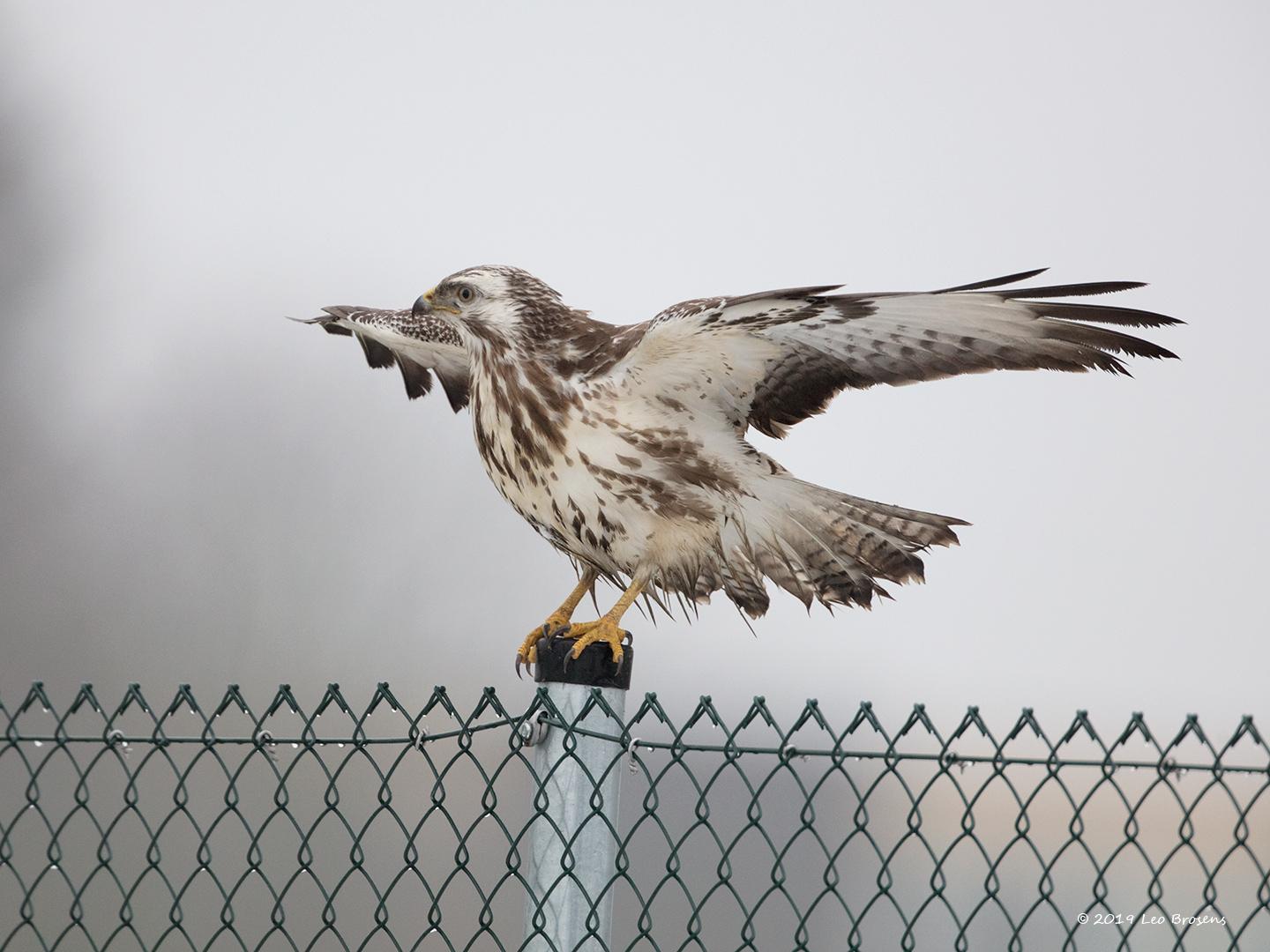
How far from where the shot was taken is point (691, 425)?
84.1 inches

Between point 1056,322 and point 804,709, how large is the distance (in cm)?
77

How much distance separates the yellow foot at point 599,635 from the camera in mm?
1528

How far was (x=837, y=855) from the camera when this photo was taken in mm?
1447

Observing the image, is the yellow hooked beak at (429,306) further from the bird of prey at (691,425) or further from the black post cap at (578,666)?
the black post cap at (578,666)

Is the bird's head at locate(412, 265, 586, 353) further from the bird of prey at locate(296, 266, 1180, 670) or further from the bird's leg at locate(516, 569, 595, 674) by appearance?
the bird's leg at locate(516, 569, 595, 674)

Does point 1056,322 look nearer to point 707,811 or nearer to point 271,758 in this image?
point 707,811

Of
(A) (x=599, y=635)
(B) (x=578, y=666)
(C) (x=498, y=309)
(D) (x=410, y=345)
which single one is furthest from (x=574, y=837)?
(D) (x=410, y=345)

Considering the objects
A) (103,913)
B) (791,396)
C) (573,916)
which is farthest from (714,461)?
(103,913)

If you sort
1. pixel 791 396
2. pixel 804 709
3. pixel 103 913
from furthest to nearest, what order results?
1. pixel 103 913
2. pixel 791 396
3. pixel 804 709

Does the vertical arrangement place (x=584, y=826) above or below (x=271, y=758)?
above

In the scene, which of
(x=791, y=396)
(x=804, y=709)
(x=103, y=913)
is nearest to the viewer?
(x=804, y=709)

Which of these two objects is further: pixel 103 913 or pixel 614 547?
pixel 103 913

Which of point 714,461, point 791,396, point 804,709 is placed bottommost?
point 804,709

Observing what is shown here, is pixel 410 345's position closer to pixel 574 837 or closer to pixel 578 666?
pixel 578 666
